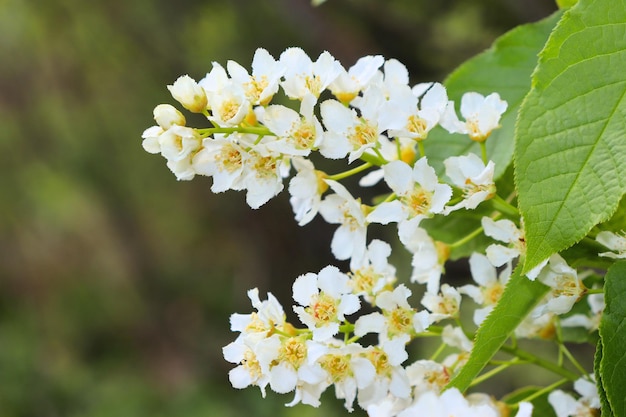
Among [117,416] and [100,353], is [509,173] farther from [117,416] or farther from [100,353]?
[100,353]

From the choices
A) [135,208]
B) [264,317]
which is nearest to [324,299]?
[264,317]

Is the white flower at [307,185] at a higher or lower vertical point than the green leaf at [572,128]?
higher

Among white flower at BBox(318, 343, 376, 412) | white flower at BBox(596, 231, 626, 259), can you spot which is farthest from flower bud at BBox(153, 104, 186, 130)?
white flower at BBox(596, 231, 626, 259)

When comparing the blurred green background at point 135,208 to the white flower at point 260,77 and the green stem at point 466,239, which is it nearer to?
the green stem at point 466,239

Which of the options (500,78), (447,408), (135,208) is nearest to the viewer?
(447,408)

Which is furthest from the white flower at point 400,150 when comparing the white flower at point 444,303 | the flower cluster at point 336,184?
the white flower at point 444,303

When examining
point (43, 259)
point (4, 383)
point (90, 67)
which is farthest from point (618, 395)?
point (43, 259)

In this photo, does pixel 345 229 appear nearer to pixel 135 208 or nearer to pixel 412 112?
pixel 412 112
